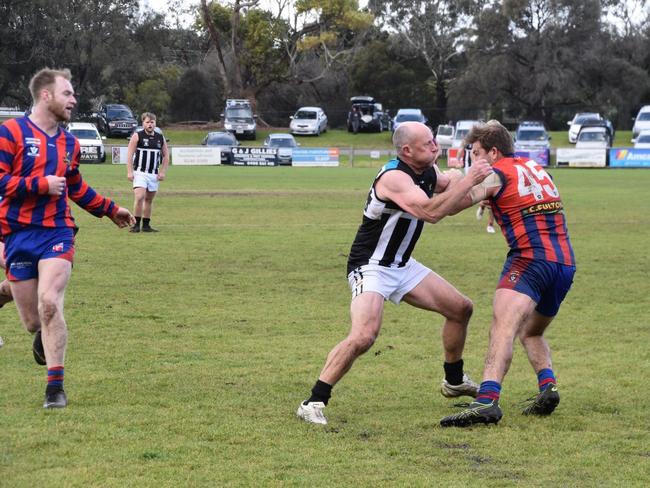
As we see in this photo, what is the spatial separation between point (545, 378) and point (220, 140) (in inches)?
1764

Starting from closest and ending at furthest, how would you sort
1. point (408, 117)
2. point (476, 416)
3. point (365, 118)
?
point (476, 416) → point (408, 117) → point (365, 118)

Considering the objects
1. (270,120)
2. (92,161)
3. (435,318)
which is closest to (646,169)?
(92,161)

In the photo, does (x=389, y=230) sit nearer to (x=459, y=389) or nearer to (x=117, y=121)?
(x=459, y=389)

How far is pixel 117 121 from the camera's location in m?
58.5

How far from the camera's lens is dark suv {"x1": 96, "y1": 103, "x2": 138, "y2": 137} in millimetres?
58375

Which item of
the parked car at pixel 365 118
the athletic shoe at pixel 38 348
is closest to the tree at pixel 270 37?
the parked car at pixel 365 118

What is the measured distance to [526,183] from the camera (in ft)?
22.5

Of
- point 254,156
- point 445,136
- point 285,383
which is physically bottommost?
point 254,156

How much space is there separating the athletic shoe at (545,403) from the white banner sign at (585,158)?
139 ft

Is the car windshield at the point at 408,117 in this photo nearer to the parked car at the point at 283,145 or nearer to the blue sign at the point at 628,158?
the parked car at the point at 283,145

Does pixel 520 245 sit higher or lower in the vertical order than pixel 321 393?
higher

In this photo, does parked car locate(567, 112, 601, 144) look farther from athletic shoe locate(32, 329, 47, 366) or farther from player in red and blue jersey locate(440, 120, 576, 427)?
athletic shoe locate(32, 329, 47, 366)

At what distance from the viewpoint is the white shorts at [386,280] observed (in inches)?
272

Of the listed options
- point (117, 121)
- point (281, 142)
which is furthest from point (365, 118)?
point (281, 142)
